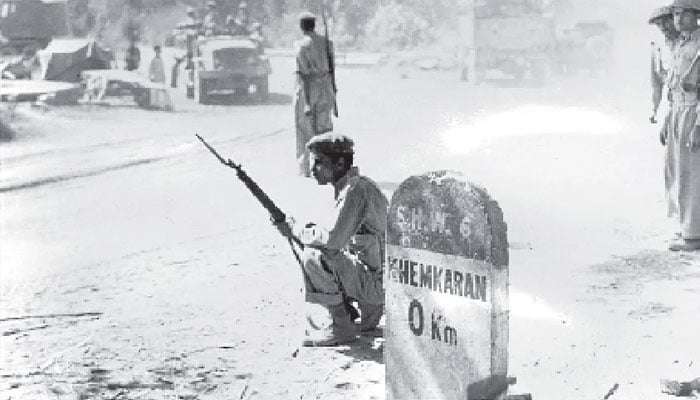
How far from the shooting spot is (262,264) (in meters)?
8.08

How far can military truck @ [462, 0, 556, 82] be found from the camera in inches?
1105

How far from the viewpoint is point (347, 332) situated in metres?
5.82

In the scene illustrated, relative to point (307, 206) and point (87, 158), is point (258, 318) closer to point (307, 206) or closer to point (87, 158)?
point (307, 206)

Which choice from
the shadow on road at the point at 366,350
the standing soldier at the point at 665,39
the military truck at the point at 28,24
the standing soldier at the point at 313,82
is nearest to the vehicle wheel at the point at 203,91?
the military truck at the point at 28,24

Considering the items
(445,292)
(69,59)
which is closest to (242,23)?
(69,59)

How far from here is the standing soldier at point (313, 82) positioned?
11508 mm

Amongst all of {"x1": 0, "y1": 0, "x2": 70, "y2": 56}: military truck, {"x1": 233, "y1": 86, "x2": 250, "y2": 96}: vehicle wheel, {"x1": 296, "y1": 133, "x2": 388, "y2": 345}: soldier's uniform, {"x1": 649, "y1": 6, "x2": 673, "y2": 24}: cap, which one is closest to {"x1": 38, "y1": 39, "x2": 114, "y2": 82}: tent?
{"x1": 0, "y1": 0, "x2": 70, "y2": 56}: military truck

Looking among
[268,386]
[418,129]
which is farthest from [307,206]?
[418,129]

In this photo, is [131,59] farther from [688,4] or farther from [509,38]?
[688,4]

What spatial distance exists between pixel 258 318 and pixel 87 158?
9.36m

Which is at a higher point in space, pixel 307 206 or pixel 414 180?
pixel 414 180

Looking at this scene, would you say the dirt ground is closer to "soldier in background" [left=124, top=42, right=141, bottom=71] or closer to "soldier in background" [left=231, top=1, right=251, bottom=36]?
"soldier in background" [left=231, top=1, right=251, bottom=36]

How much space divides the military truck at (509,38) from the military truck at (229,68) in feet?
23.3

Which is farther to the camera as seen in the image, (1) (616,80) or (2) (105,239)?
(1) (616,80)
